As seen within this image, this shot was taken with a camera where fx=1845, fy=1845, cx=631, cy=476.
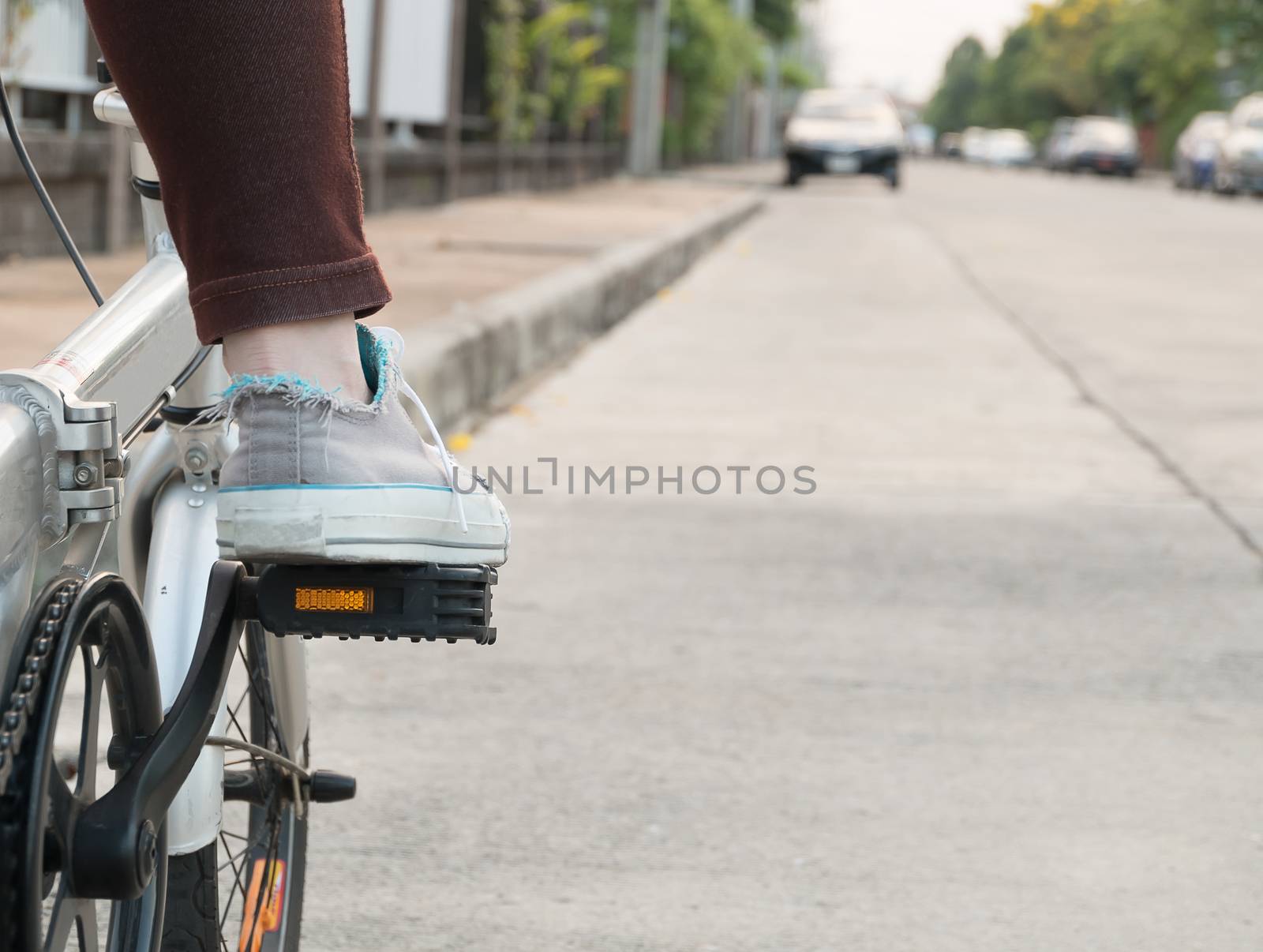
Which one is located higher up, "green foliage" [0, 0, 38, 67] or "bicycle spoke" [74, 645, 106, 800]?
"green foliage" [0, 0, 38, 67]

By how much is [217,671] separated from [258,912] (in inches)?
16.0

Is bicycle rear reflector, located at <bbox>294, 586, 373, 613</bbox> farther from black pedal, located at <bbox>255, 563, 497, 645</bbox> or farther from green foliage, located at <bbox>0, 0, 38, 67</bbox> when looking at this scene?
green foliage, located at <bbox>0, 0, 38, 67</bbox>

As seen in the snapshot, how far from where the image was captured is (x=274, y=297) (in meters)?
1.19

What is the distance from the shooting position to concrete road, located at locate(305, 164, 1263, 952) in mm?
2178

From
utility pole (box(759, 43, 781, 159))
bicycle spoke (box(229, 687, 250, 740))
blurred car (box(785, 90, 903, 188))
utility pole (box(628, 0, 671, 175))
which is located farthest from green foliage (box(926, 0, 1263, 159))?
bicycle spoke (box(229, 687, 250, 740))

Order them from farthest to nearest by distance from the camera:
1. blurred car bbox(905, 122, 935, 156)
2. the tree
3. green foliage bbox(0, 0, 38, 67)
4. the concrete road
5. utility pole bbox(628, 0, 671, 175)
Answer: the tree, blurred car bbox(905, 122, 935, 156), utility pole bbox(628, 0, 671, 175), green foliage bbox(0, 0, 38, 67), the concrete road

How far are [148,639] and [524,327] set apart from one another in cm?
546

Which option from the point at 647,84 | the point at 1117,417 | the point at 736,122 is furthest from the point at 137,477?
the point at 736,122

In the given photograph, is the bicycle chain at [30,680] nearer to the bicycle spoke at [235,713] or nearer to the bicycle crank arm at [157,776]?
the bicycle crank arm at [157,776]

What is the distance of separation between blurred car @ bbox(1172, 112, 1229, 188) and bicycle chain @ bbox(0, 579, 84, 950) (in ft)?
108

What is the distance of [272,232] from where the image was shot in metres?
1.18

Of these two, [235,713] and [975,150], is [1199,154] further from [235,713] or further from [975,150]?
[975,150]

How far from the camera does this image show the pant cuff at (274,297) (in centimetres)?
119

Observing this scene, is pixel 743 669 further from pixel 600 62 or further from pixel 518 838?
pixel 600 62
